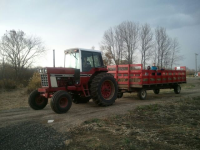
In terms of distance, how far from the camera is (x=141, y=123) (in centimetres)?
501

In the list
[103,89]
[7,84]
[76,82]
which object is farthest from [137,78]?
[7,84]

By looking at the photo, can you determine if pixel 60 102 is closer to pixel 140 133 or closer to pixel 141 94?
pixel 140 133

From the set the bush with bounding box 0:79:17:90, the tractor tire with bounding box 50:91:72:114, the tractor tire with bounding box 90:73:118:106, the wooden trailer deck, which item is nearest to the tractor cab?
the tractor tire with bounding box 90:73:118:106

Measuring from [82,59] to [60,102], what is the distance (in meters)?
2.14

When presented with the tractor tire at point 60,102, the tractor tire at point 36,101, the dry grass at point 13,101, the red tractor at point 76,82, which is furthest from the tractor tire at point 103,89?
the dry grass at point 13,101

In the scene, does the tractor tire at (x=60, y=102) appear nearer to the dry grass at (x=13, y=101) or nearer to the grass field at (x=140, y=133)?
the grass field at (x=140, y=133)

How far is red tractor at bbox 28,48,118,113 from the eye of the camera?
21.6 ft

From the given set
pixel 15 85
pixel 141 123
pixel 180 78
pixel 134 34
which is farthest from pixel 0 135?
pixel 134 34

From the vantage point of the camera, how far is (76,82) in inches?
293

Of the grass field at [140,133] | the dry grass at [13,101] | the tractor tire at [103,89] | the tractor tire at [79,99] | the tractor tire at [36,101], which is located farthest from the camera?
the dry grass at [13,101]

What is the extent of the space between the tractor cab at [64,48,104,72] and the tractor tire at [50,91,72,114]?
5.16ft

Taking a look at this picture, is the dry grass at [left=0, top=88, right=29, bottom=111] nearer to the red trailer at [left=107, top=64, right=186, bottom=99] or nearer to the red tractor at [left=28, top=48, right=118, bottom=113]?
the red tractor at [left=28, top=48, right=118, bottom=113]

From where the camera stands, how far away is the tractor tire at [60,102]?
19.8 feet

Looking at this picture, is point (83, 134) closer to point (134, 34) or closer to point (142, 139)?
point (142, 139)
